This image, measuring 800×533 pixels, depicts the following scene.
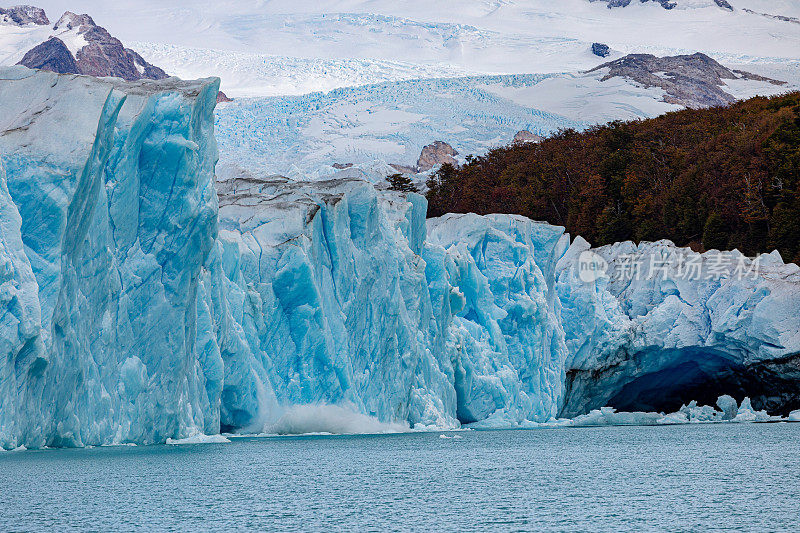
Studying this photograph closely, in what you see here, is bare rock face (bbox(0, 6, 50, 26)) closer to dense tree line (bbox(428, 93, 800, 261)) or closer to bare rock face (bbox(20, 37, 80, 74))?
bare rock face (bbox(20, 37, 80, 74))

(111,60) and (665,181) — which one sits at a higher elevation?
(111,60)

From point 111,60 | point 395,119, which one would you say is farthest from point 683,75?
point 111,60

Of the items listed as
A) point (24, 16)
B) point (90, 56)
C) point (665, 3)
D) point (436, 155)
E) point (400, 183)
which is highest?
point (665, 3)

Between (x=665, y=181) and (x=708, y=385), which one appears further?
(x=665, y=181)

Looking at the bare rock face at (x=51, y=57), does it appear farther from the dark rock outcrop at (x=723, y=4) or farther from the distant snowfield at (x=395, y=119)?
the dark rock outcrop at (x=723, y=4)

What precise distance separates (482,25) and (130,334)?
305 feet

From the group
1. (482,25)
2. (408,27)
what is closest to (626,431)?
(408,27)

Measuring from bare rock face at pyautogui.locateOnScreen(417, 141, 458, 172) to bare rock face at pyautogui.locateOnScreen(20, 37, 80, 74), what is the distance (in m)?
27.8

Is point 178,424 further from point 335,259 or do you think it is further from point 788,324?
point 788,324

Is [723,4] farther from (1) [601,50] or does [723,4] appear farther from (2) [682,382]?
(2) [682,382]

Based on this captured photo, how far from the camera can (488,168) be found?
56781 millimetres

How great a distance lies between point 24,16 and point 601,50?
179 feet

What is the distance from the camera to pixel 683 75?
299ft

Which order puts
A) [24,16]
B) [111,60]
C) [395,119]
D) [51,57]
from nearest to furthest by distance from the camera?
[395,119] < [51,57] < [111,60] < [24,16]
